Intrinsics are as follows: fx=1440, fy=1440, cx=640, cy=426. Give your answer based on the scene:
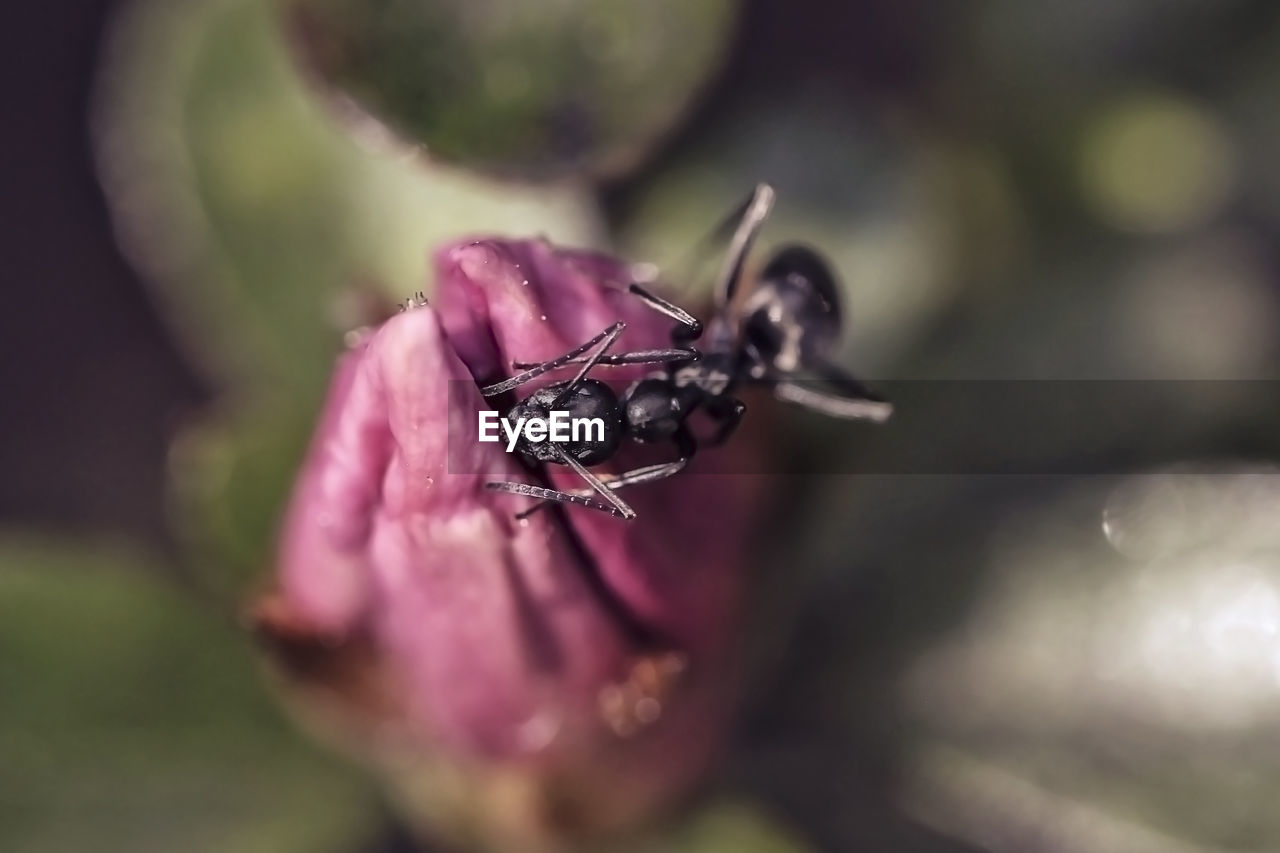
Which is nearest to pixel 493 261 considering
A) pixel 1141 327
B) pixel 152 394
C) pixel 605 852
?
pixel 605 852

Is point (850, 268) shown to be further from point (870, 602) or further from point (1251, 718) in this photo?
point (1251, 718)

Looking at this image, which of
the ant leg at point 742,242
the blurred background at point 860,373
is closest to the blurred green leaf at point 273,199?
the blurred background at point 860,373

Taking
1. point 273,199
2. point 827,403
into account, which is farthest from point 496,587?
point 273,199

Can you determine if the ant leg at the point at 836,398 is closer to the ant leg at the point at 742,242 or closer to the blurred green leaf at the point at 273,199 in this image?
the ant leg at the point at 742,242

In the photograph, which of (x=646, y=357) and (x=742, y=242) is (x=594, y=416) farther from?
(x=742, y=242)

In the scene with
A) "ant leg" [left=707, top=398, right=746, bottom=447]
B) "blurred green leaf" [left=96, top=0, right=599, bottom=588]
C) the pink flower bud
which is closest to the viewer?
the pink flower bud

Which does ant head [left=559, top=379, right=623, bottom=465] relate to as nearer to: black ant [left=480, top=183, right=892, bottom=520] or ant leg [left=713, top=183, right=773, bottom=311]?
black ant [left=480, top=183, right=892, bottom=520]

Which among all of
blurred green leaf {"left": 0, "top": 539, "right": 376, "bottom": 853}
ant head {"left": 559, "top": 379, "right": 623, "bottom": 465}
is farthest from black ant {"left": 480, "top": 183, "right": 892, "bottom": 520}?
blurred green leaf {"left": 0, "top": 539, "right": 376, "bottom": 853}
